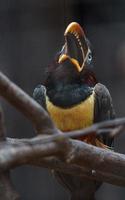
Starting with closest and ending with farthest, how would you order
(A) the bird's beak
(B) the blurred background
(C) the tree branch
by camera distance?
1. (C) the tree branch
2. (A) the bird's beak
3. (B) the blurred background

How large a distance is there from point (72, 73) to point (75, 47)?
7 centimetres

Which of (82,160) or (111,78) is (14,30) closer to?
(111,78)

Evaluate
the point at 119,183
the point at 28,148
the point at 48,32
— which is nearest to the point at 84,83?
the point at 48,32

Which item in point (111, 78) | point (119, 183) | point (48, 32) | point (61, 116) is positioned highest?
point (48, 32)

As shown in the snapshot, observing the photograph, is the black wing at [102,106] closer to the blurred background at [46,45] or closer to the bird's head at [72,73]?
the bird's head at [72,73]

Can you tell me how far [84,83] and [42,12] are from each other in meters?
0.31

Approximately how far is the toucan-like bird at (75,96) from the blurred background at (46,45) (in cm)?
21

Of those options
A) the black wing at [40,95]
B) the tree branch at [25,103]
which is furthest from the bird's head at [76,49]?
the tree branch at [25,103]

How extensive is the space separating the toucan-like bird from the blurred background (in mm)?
207

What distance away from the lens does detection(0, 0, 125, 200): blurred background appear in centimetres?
205

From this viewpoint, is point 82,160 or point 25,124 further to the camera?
point 25,124

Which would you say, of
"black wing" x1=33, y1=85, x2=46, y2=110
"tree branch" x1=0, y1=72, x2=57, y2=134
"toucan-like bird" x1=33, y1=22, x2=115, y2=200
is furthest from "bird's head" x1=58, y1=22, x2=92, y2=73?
"tree branch" x1=0, y1=72, x2=57, y2=134

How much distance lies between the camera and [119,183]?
1.50 meters

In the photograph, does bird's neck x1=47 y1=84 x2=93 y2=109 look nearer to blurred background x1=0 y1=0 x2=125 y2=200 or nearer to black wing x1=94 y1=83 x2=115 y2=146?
black wing x1=94 y1=83 x2=115 y2=146
